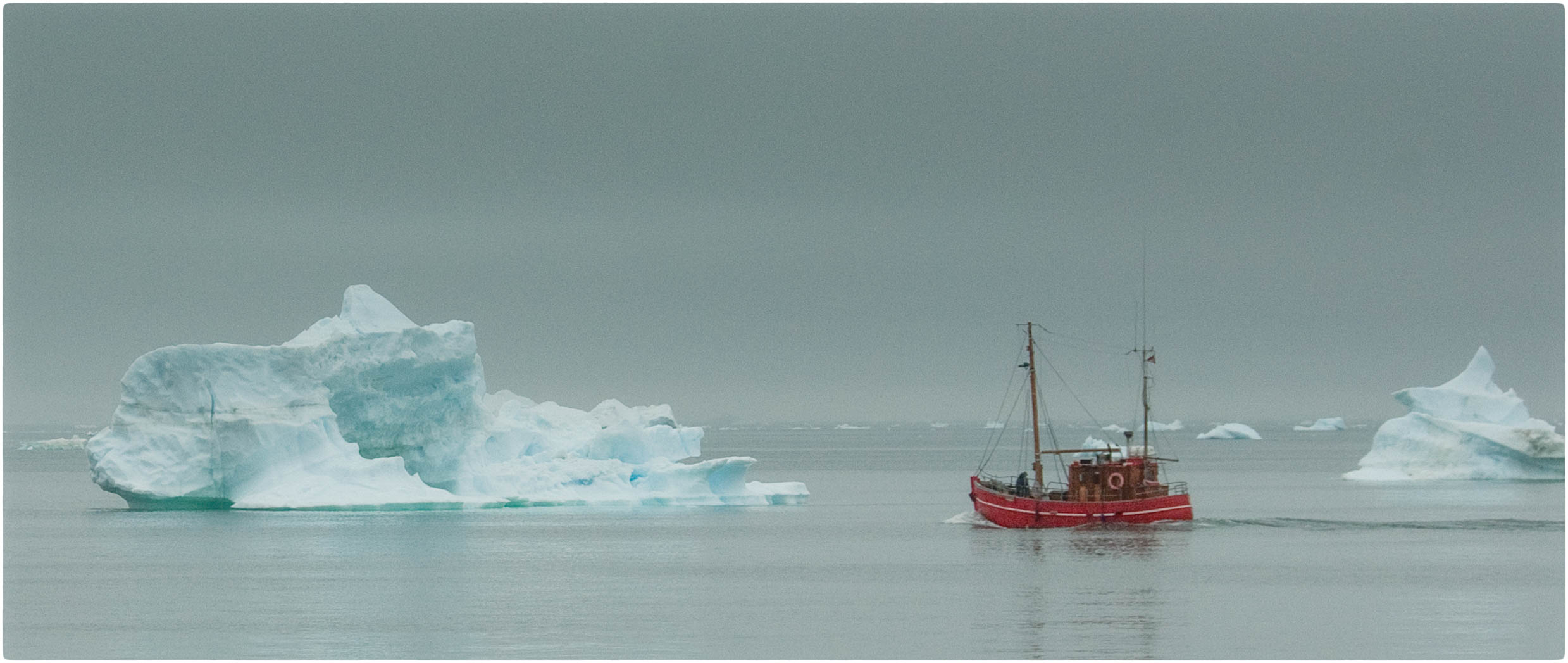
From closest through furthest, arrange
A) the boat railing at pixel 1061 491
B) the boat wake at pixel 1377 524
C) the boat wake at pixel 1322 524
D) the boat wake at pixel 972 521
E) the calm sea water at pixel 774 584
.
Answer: the calm sea water at pixel 774 584 < the boat railing at pixel 1061 491 < the boat wake at pixel 1322 524 < the boat wake at pixel 1377 524 < the boat wake at pixel 972 521

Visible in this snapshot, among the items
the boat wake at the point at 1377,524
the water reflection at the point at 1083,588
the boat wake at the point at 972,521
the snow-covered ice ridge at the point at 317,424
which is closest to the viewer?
the water reflection at the point at 1083,588

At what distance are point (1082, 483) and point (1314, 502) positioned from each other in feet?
62.4

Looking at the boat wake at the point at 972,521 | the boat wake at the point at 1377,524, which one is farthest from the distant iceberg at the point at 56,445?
the boat wake at the point at 1377,524

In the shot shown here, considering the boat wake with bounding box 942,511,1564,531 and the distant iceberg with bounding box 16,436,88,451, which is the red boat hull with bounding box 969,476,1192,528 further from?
the distant iceberg with bounding box 16,436,88,451

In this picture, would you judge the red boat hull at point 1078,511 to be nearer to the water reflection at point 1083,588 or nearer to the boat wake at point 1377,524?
the water reflection at point 1083,588

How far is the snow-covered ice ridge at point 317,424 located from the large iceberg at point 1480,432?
1298 inches

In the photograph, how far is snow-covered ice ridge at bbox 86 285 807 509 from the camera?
4262 centimetres

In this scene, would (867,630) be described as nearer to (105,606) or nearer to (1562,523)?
(105,606)

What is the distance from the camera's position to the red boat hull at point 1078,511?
43.3m

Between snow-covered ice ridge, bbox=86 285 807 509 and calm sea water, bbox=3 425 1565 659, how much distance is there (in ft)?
3.19

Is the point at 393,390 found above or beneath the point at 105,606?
above

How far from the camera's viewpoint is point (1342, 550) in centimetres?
3953

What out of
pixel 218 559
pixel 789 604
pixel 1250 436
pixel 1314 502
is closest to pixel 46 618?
pixel 218 559

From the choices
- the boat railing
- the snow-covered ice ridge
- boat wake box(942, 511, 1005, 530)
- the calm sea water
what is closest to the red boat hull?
the boat railing
